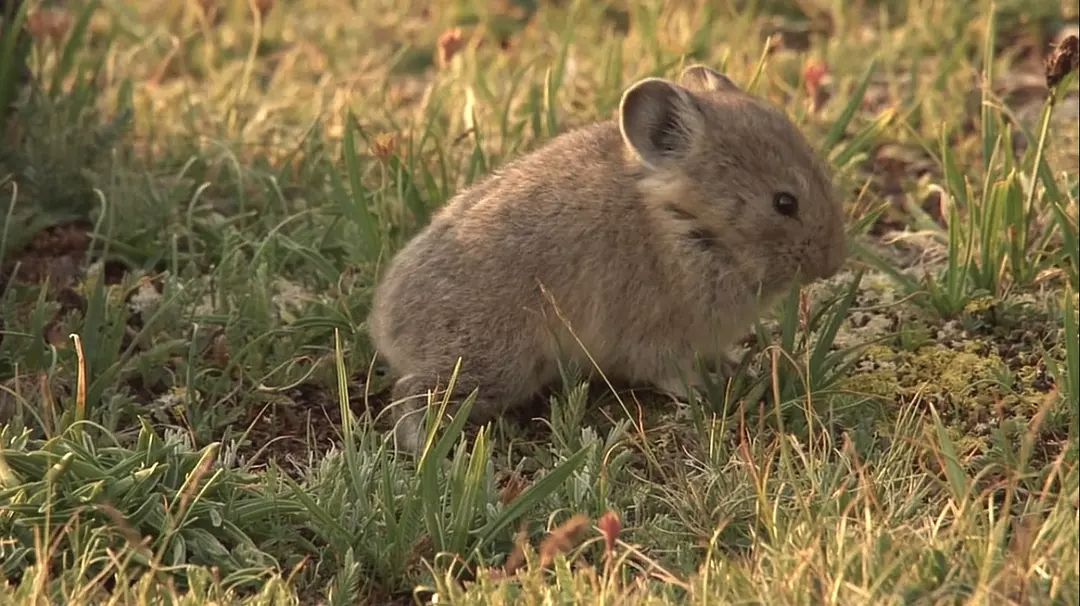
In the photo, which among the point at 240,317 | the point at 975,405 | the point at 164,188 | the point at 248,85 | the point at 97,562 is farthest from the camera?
the point at 248,85

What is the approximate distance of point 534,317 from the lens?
4.93 m

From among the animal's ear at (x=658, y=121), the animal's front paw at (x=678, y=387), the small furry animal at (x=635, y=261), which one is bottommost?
the animal's front paw at (x=678, y=387)

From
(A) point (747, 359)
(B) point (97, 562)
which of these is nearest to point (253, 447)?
(B) point (97, 562)

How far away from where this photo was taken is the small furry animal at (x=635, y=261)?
491cm

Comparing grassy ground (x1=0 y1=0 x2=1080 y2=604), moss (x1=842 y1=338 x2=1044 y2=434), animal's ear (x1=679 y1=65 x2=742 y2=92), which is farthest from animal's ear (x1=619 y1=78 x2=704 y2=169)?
moss (x1=842 y1=338 x2=1044 y2=434)

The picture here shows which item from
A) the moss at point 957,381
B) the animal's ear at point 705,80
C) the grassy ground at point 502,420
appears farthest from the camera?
the animal's ear at point 705,80

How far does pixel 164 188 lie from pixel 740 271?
7.84ft

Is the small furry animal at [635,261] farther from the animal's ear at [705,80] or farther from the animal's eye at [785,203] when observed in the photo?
the animal's ear at [705,80]

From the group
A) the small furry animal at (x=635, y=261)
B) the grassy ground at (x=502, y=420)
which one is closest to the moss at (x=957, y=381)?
the grassy ground at (x=502, y=420)

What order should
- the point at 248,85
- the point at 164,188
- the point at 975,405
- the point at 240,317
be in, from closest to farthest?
1. the point at 975,405
2. the point at 240,317
3. the point at 164,188
4. the point at 248,85

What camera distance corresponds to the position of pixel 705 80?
5.32 metres

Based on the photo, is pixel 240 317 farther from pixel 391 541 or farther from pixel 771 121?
pixel 771 121

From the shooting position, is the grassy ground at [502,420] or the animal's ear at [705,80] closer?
the grassy ground at [502,420]

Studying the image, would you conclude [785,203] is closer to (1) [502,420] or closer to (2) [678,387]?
(2) [678,387]
